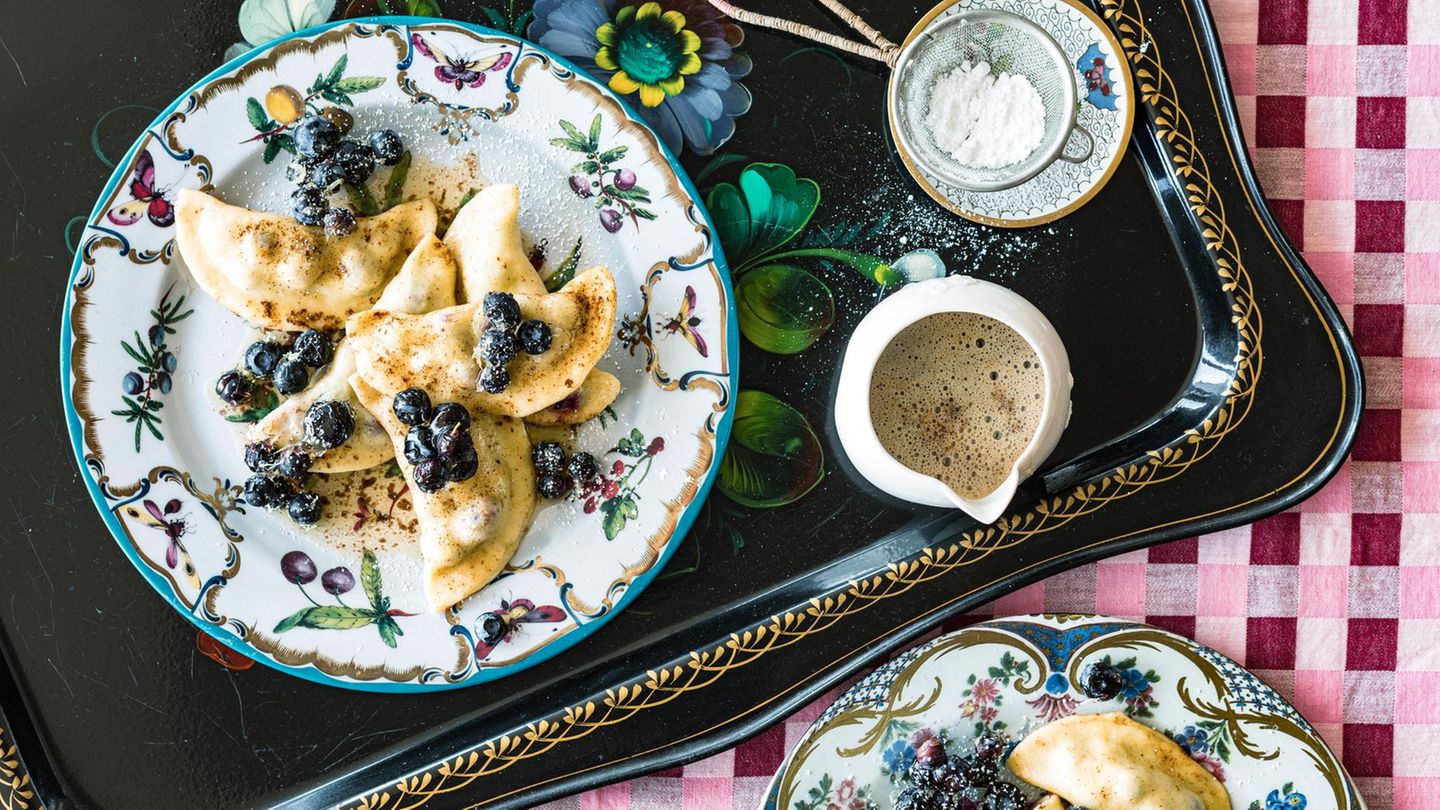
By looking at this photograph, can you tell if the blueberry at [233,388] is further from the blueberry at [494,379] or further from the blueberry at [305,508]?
the blueberry at [494,379]

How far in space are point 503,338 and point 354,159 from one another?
371mm

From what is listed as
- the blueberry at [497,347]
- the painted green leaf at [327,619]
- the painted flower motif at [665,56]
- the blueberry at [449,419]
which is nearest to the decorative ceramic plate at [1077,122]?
the painted flower motif at [665,56]

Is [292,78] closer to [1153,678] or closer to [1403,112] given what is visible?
[1153,678]

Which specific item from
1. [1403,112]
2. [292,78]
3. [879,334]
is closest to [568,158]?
[292,78]

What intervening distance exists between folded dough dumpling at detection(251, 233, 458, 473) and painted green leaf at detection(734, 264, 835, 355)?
0.43 metres

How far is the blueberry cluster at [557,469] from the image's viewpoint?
4.70 feet

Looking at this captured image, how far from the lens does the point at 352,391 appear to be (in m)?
1.41

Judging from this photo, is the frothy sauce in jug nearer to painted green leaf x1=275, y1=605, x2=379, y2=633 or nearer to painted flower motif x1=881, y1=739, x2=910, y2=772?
painted flower motif x1=881, y1=739, x2=910, y2=772

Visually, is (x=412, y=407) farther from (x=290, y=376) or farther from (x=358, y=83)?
(x=358, y=83)

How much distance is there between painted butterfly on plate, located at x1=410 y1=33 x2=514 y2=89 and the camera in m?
1.43

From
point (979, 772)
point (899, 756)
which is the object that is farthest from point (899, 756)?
point (979, 772)

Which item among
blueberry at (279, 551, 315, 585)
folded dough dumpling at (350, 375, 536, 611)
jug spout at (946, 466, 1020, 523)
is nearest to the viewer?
jug spout at (946, 466, 1020, 523)

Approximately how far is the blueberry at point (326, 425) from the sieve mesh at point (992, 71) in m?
0.88

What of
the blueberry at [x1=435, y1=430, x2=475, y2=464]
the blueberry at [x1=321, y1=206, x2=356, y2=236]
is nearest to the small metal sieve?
the blueberry at [x1=321, y1=206, x2=356, y2=236]
